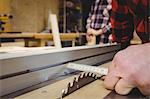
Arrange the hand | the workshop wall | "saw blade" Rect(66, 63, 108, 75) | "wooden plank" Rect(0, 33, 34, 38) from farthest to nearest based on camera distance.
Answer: "wooden plank" Rect(0, 33, 34, 38), the workshop wall, "saw blade" Rect(66, 63, 108, 75), the hand

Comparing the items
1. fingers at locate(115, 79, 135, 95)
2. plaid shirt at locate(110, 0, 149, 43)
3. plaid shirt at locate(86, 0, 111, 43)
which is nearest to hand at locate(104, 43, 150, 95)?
fingers at locate(115, 79, 135, 95)

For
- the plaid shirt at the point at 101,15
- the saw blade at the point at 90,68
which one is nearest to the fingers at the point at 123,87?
the saw blade at the point at 90,68

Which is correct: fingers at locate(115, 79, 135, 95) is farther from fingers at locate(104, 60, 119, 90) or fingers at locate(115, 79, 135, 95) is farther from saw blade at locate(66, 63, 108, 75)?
saw blade at locate(66, 63, 108, 75)

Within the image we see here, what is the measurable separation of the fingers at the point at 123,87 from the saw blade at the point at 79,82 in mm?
88

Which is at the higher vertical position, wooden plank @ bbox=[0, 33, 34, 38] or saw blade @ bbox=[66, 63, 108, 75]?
wooden plank @ bbox=[0, 33, 34, 38]

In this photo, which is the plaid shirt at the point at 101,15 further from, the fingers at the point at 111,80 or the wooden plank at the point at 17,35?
the fingers at the point at 111,80

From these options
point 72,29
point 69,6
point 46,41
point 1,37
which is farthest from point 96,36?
point 69,6

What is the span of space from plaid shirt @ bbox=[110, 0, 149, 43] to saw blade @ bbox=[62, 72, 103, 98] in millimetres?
520

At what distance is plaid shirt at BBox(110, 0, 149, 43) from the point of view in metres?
1.08

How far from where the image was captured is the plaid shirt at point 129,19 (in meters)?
1.08

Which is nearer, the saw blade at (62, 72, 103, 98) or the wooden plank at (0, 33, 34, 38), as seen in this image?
the saw blade at (62, 72, 103, 98)

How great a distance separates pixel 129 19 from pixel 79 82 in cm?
68

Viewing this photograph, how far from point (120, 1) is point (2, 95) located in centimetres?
81

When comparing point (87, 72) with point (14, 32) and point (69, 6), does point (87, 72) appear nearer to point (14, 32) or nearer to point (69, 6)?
point (14, 32)
